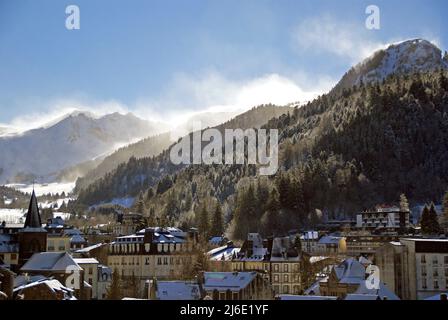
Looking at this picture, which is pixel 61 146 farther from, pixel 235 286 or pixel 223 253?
pixel 235 286

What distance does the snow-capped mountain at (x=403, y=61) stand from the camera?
269 feet

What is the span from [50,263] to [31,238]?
4.51 m

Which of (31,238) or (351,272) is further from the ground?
(31,238)

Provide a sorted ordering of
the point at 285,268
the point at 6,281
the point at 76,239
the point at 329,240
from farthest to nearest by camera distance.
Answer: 1. the point at 76,239
2. the point at 329,240
3. the point at 285,268
4. the point at 6,281

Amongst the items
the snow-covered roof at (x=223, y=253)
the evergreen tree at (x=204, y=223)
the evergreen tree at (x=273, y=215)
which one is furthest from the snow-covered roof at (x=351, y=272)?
the evergreen tree at (x=273, y=215)

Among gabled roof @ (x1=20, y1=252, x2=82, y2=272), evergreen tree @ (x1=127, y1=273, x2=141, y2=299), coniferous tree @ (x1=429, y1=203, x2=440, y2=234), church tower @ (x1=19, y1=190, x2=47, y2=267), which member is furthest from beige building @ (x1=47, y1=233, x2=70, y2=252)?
coniferous tree @ (x1=429, y1=203, x2=440, y2=234)

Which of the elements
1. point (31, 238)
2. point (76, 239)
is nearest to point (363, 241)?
point (76, 239)

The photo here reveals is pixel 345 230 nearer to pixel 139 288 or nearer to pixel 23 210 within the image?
pixel 139 288

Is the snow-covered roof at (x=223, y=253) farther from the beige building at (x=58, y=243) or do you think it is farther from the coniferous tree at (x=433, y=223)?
the coniferous tree at (x=433, y=223)

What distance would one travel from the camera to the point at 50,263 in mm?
24781

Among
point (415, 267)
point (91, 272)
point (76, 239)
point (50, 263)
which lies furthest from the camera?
point (76, 239)

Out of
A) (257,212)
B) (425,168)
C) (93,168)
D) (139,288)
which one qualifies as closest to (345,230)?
(257,212)

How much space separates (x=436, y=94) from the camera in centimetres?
6259

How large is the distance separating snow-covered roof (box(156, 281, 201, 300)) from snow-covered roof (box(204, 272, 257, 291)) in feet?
1.83
